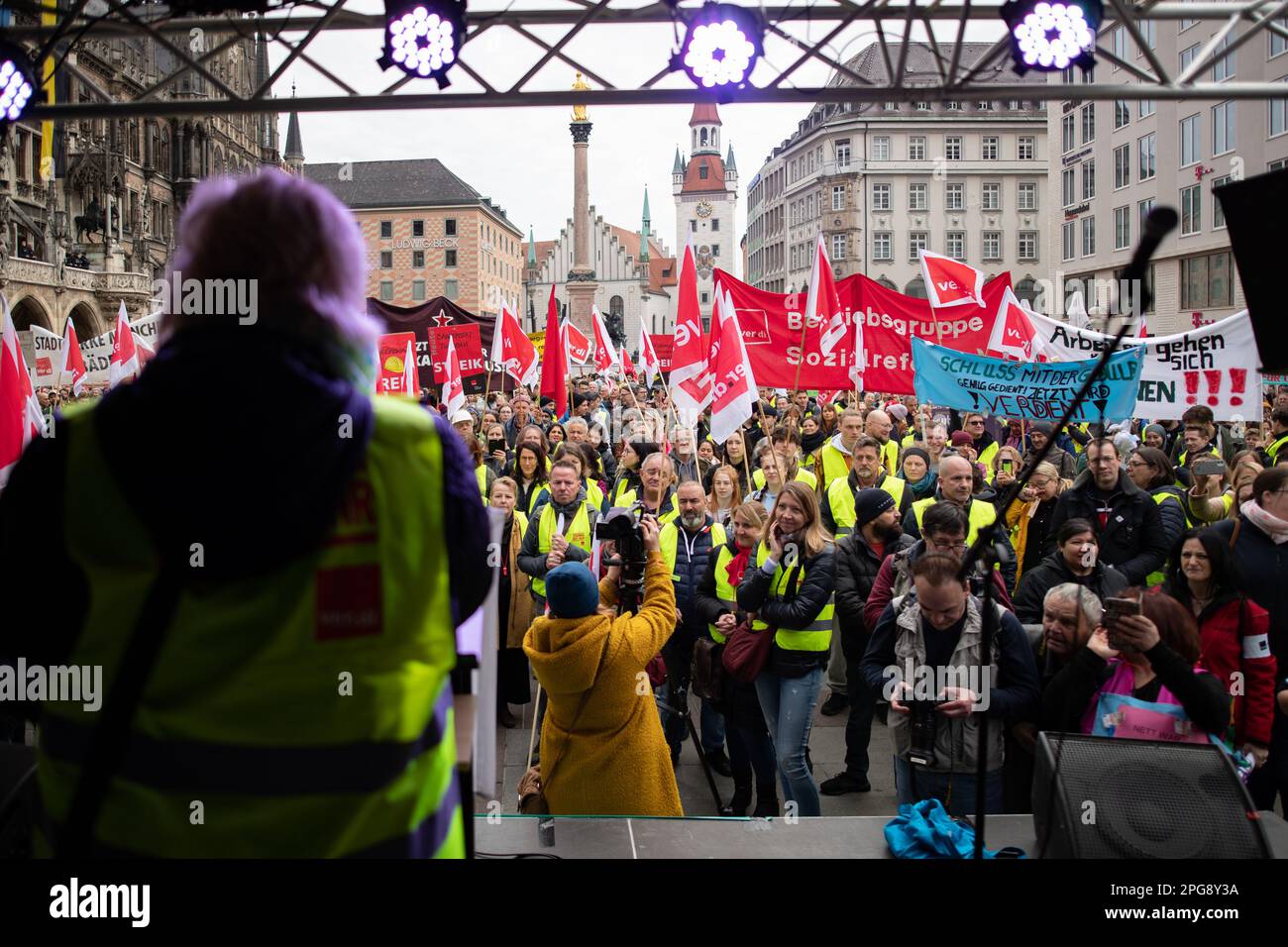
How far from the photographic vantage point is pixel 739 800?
19.7 ft

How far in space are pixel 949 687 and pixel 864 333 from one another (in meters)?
6.97

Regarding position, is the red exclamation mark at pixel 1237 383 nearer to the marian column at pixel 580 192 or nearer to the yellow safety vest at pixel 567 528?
the yellow safety vest at pixel 567 528

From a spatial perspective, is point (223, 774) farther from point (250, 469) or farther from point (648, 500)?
point (648, 500)

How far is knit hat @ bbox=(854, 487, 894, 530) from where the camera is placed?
6.54m

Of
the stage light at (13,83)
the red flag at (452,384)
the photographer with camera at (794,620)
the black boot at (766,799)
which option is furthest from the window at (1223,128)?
the stage light at (13,83)

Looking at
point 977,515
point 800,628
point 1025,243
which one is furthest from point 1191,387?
point 1025,243

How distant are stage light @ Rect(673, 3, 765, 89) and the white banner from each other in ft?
13.0

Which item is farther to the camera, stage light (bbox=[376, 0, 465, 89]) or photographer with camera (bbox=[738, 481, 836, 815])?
stage light (bbox=[376, 0, 465, 89])

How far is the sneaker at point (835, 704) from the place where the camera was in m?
7.80

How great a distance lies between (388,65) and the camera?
5.82 m

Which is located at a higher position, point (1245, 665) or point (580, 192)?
point (580, 192)

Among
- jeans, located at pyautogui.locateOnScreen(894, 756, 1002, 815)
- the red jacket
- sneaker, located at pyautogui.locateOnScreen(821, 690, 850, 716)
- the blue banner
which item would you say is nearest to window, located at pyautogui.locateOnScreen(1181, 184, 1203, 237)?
the blue banner

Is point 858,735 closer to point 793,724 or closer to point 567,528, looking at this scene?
point 793,724

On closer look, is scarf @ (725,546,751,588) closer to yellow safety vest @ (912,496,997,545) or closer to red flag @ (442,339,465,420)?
yellow safety vest @ (912,496,997,545)
